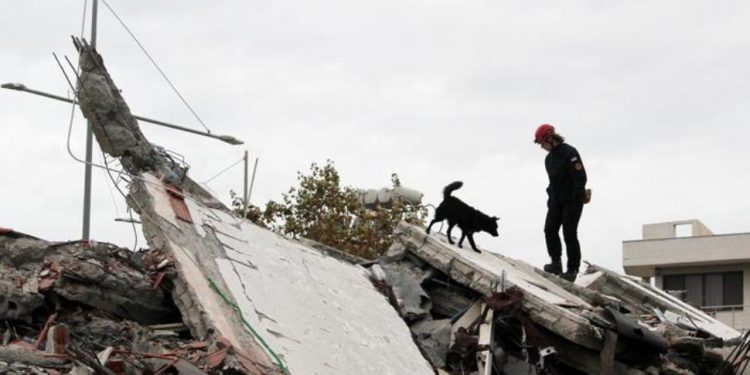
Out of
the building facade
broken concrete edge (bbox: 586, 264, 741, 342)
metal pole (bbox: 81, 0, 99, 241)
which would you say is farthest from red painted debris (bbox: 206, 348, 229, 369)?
the building facade

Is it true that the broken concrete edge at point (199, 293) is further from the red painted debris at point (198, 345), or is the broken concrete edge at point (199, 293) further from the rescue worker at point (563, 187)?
the rescue worker at point (563, 187)

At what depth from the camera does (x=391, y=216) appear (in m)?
26.5

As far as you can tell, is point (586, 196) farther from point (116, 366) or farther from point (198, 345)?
point (116, 366)

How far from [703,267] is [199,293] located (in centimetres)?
3260

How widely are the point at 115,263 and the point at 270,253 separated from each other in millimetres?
1719

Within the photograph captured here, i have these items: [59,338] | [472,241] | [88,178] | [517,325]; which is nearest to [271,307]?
[59,338]

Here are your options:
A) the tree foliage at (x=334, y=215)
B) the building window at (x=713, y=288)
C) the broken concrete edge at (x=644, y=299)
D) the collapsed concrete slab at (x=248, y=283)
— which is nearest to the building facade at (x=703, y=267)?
the building window at (x=713, y=288)

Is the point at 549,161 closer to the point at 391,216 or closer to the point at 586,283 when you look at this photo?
the point at 586,283

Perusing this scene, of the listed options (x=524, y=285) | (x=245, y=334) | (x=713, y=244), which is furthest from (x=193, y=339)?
(x=713, y=244)

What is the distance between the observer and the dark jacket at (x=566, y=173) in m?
12.1

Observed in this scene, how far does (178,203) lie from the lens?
31.4 ft

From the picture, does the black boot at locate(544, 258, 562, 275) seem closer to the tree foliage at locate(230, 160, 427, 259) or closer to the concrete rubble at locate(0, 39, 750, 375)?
the concrete rubble at locate(0, 39, 750, 375)

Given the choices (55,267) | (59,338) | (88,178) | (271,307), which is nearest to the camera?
(59,338)

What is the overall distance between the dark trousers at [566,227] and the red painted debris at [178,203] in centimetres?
409
